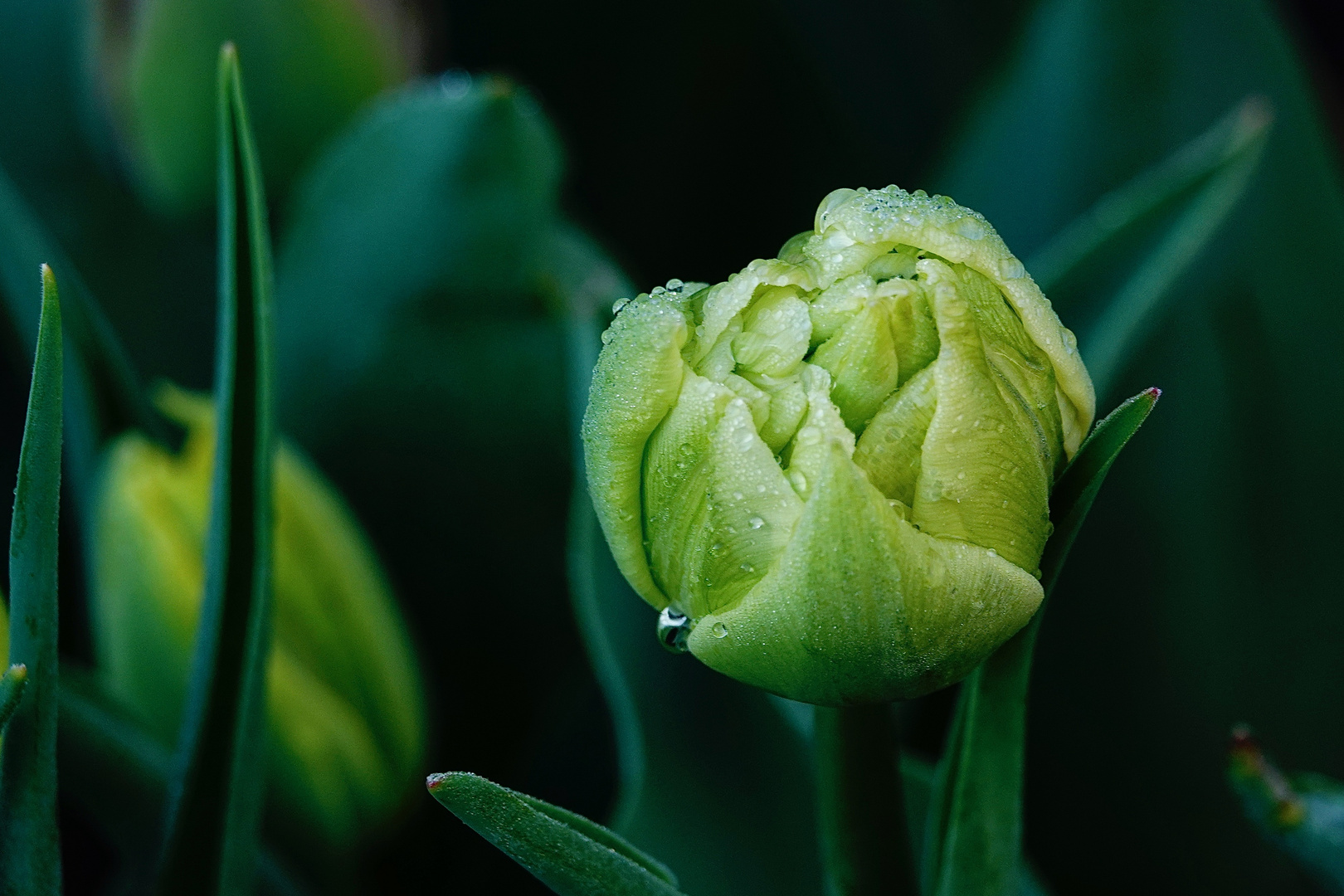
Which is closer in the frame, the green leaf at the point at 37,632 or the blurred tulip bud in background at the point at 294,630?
the green leaf at the point at 37,632

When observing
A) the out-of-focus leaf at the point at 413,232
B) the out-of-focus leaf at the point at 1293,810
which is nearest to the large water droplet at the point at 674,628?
the out-of-focus leaf at the point at 1293,810

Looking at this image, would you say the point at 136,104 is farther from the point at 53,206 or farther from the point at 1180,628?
the point at 1180,628

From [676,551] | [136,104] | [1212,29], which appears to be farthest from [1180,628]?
[136,104]

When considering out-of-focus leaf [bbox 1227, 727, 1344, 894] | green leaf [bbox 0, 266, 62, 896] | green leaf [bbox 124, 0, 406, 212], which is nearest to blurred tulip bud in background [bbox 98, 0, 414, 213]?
green leaf [bbox 124, 0, 406, 212]

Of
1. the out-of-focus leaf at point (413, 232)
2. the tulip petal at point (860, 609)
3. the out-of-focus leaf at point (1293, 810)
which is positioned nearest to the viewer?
the tulip petal at point (860, 609)

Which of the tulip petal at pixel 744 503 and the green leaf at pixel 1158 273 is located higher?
the green leaf at pixel 1158 273

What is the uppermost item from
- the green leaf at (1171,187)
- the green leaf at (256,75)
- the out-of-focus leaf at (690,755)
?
the green leaf at (256,75)

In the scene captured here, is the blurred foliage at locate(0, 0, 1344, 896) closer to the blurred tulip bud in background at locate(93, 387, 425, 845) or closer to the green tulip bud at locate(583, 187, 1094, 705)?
the blurred tulip bud in background at locate(93, 387, 425, 845)

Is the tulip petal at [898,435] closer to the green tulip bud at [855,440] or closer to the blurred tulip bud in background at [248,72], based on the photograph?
the green tulip bud at [855,440]
